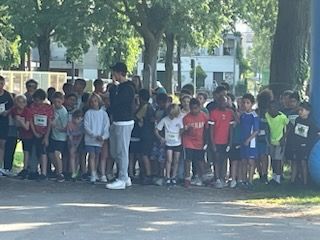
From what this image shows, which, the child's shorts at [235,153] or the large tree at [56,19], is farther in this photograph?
the large tree at [56,19]

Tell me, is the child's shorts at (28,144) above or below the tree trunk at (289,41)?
below

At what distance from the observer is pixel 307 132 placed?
14930 mm

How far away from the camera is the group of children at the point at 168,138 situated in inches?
588

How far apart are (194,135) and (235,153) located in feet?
2.68

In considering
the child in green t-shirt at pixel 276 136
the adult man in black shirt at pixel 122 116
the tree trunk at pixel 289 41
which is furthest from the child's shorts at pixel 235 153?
the tree trunk at pixel 289 41

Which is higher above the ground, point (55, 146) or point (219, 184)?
point (55, 146)

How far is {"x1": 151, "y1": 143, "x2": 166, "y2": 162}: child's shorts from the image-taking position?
15047mm

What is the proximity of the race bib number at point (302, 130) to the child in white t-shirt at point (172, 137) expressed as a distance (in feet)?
6.78

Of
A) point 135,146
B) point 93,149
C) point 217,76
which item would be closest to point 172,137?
point 135,146

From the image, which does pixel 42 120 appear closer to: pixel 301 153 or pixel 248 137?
pixel 248 137

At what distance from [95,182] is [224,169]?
93.0 inches

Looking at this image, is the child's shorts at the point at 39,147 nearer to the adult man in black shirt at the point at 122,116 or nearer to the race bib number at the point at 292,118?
the adult man in black shirt at the point at 122,116

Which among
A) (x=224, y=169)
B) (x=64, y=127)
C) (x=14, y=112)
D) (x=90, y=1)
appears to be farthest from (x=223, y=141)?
(x=90, y=1)

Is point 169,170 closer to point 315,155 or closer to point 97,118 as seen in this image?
point 97,118
